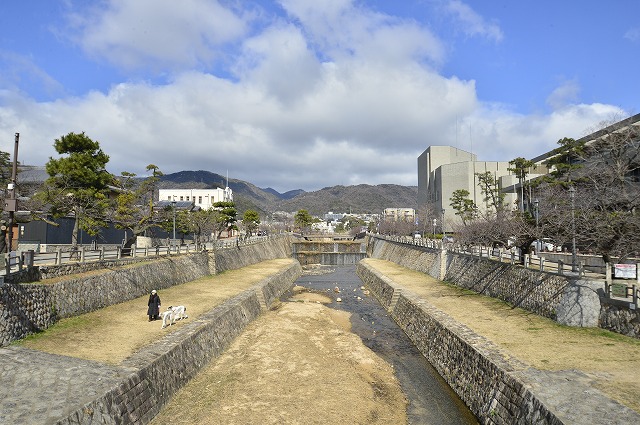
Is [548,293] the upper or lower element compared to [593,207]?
lower

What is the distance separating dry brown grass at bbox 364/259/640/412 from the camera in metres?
11.6

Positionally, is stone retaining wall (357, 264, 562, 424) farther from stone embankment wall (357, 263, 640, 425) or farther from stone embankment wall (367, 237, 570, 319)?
stone embankment wall (367, 237, 570, 319)

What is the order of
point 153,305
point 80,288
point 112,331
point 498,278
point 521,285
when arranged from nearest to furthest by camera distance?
point 112,331, point 153,305, point 80,288, point 521,285, point 498,278

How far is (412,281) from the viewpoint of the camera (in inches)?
1563

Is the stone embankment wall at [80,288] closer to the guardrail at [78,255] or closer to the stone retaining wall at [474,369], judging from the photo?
the guardrail at [78,255]

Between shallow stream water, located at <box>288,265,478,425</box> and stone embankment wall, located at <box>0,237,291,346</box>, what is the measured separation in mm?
14566

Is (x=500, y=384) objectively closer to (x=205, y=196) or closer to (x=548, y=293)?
(x=548, y=293)

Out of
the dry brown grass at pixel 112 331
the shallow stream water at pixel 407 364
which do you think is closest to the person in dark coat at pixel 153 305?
the dry brown grass at pixel 112 331

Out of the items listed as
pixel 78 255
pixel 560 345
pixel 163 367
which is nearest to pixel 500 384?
pixel 560 345

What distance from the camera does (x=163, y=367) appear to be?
46.2ft

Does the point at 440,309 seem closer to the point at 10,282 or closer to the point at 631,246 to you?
the point at 631,246

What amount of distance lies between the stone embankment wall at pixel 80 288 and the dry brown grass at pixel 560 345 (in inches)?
725

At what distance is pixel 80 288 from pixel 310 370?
40.8 ft

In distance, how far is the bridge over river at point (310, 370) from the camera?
10.2 metres
